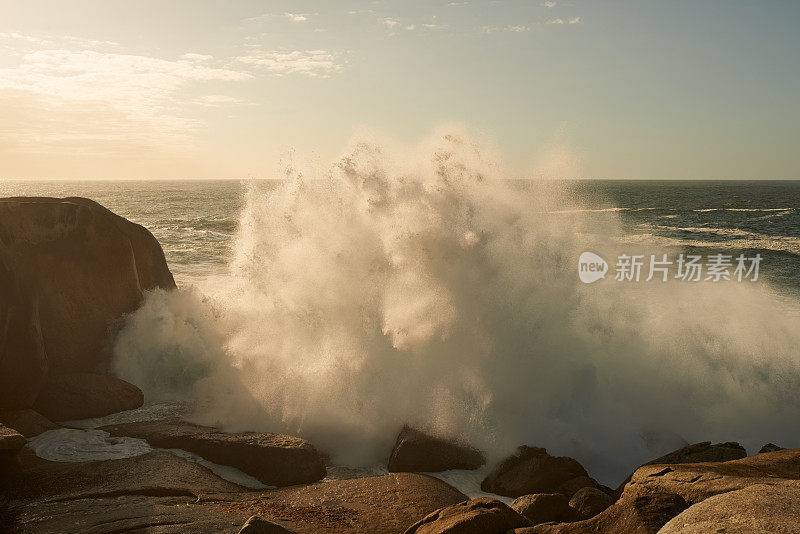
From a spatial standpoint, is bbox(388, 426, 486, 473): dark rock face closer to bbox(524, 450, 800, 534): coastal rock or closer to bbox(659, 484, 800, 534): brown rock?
bbox(524, 450, 800, 534): coastal rock

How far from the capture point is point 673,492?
4.57m

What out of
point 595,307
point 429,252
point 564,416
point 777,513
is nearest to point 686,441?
point 564,416

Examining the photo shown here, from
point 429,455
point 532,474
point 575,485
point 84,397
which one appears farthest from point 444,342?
point 84,397

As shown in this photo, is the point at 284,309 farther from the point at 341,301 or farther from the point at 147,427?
the point at 147,427

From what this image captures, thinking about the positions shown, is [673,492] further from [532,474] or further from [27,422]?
[27,422]

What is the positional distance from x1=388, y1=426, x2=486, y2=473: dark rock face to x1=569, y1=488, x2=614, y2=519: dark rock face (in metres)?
1.84

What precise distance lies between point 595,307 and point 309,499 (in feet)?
23.0

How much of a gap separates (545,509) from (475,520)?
1537mm

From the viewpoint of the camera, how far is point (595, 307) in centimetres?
1127

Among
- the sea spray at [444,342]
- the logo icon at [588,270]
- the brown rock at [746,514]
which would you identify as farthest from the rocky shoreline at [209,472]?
the logo icon at [588,270]

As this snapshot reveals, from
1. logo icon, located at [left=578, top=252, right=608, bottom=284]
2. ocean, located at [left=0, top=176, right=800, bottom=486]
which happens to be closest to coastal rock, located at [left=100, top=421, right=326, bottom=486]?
ocean, located at [left=0, top=176, right=800, bottom=486]

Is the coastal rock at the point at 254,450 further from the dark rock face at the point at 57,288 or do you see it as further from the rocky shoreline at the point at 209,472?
the dark rock face at the point at 57,288

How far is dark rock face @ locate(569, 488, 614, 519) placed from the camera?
19.3 ft

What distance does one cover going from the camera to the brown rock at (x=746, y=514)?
11.2ft
